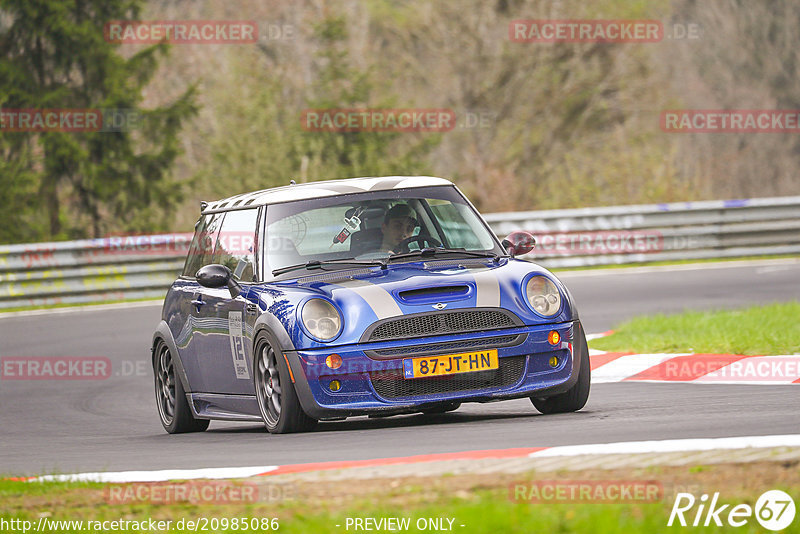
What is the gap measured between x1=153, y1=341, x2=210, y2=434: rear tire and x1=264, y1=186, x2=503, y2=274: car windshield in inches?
65.2

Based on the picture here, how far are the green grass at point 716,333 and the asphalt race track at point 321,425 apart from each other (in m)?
1.13

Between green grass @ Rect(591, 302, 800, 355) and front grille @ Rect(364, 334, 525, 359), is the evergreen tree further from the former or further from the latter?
front grille @ Rect(364, 334, 525, 359)

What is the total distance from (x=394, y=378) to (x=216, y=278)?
5.79 ft

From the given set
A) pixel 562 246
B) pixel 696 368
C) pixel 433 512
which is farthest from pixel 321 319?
pixel 562 246

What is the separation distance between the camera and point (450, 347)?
27.0 ft

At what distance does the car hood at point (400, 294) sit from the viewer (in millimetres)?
8195

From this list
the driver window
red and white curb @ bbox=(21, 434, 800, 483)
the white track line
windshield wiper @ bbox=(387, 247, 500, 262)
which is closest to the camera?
red and white curb @ bbox=(21, 434, 800, 483)

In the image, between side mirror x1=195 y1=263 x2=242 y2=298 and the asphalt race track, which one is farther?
side mirror x1=195 y1=263 x2=242 y2=298

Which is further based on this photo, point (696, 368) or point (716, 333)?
point (716, 333)

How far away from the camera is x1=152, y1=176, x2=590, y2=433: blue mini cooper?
8188mm

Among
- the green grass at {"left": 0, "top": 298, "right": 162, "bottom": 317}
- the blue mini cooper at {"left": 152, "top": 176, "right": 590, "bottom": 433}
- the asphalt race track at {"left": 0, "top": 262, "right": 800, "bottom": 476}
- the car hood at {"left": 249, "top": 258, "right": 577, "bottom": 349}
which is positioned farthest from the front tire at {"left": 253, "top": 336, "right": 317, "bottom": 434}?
the green grass at {"left": 0, "top": 298, "right": 162, "bottom": 317}

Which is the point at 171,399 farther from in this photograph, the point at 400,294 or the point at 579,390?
the point at 579,390

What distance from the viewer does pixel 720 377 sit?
10.6 m

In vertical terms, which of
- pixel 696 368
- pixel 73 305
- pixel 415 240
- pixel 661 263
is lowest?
pixel 661 263
